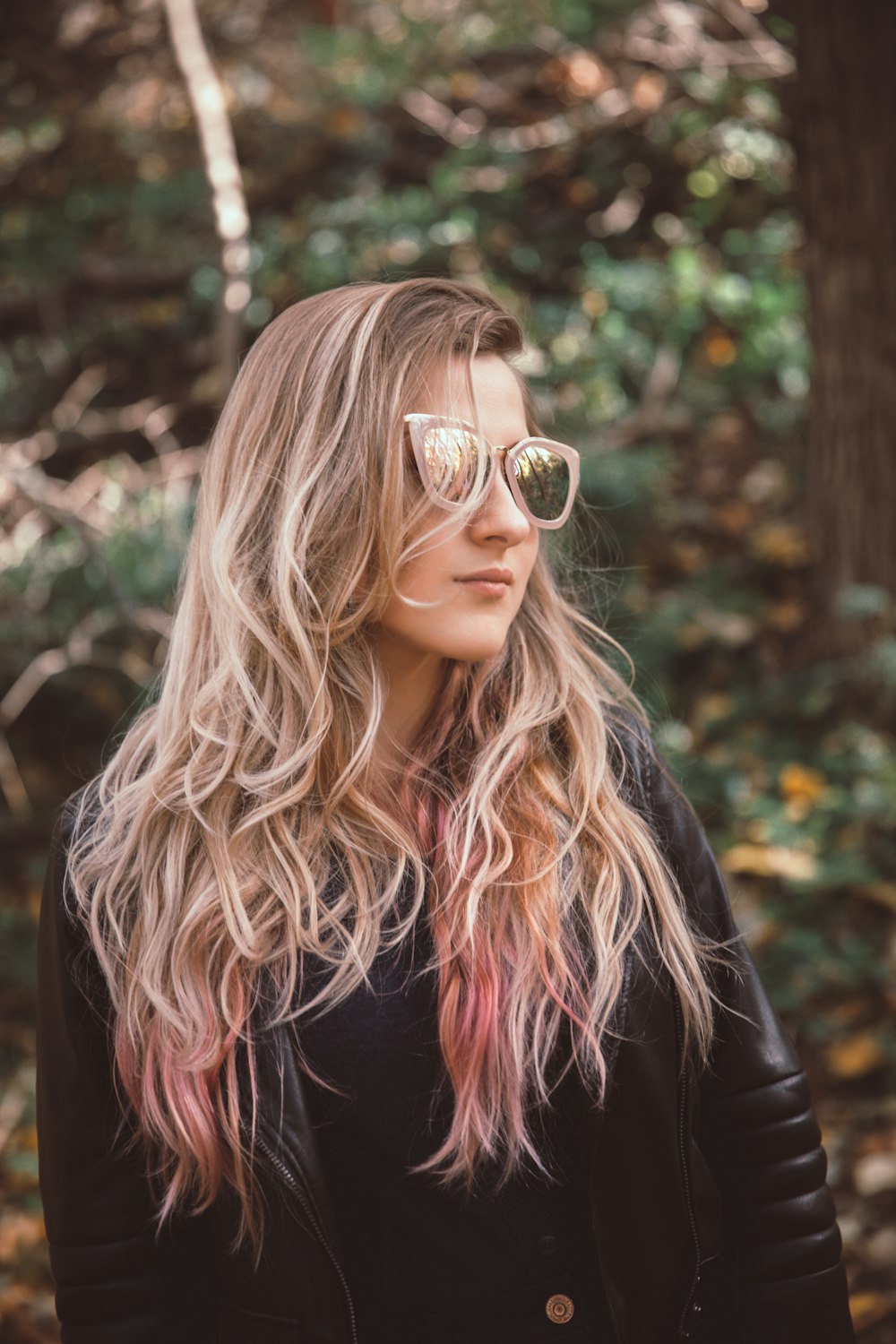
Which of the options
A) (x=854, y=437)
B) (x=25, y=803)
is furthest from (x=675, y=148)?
(x=25, y=803)

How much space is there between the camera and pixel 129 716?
466 centimetres

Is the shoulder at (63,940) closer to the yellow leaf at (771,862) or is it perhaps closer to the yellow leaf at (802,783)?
the yellow leaf at (771,862)

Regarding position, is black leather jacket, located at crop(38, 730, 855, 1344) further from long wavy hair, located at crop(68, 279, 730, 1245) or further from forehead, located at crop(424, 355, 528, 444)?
forehead, located at crop(424, 355, 528, 444)

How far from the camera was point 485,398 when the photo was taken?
5.18 ft

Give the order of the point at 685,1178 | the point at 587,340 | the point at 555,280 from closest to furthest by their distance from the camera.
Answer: the point at 685,1178 < the point at 587,340 < the point at 555,280

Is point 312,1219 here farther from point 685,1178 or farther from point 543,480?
point 543,480

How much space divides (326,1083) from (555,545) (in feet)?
3.46

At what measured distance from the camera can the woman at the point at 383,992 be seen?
4.97 ft

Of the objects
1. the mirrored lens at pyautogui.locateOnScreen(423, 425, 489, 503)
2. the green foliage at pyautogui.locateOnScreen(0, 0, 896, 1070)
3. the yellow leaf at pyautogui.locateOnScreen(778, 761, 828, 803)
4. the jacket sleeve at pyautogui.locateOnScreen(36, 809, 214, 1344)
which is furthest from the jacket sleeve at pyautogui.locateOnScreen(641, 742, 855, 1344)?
the yellow leaf at pyautogui.locateOnScreen(778, 761, 828, 803)

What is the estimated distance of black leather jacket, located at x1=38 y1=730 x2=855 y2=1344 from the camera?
4.88 ft

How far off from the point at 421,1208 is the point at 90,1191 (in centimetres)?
45

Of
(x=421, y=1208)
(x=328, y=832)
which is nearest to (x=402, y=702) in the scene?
(x=328, y=832)

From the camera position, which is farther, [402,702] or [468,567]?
[402,702]

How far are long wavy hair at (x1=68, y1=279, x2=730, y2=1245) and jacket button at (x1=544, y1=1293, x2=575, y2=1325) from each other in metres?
0.17
